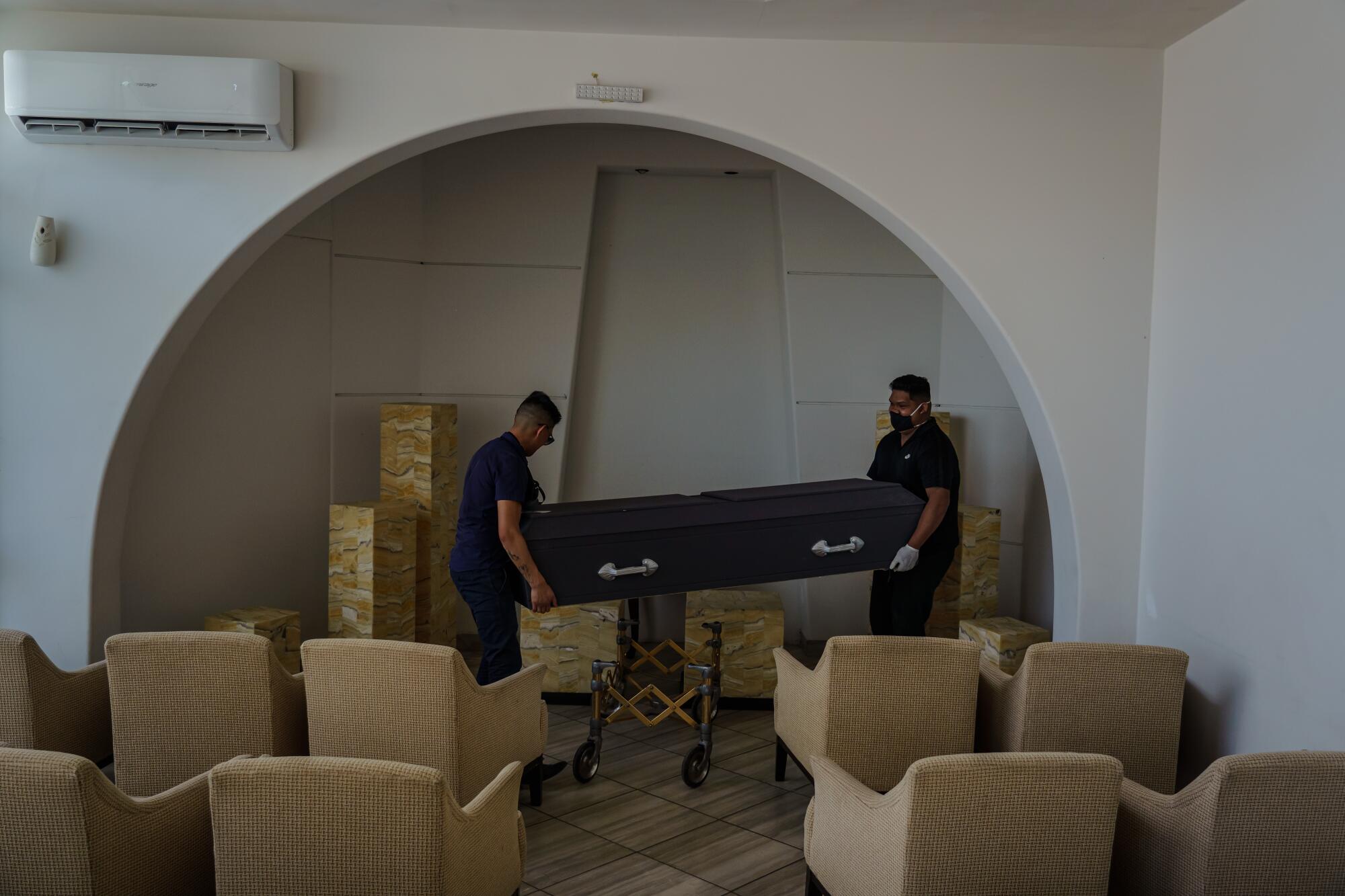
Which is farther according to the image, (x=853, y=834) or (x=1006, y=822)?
(x=853, y=834)

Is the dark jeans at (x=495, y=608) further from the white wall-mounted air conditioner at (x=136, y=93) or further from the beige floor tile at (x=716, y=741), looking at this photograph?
the white wall-mounted air conditioner at (x=136, y=93)

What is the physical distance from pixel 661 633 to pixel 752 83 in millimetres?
3536

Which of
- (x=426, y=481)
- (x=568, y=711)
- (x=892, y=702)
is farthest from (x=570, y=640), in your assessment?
(x=892, y=702)

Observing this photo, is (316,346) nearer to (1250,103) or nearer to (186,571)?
(186,571)

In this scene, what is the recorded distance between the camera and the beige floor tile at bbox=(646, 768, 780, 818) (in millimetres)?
4137

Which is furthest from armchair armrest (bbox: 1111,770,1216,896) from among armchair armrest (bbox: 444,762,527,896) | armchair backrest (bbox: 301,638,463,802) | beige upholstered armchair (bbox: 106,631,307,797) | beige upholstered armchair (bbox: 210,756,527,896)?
beige upholstered armchair (bbox: 106,631,307,797)

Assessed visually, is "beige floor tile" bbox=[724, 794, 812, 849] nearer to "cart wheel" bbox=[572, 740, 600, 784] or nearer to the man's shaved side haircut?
"cart wheel" bbox=[572, 740, 600, 784]

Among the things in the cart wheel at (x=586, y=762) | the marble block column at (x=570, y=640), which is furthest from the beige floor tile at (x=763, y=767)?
the marble block column at (x=570, y=640)

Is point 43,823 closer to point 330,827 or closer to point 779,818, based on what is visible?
point 330,827

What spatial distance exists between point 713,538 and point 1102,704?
1535 millimetres

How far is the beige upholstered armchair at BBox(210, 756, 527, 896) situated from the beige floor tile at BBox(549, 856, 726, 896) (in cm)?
125

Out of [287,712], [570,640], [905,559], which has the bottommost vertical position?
[570,640]

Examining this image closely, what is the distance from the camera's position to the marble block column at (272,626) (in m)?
4.86

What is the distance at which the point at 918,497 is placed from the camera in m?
Answer: 4.66
